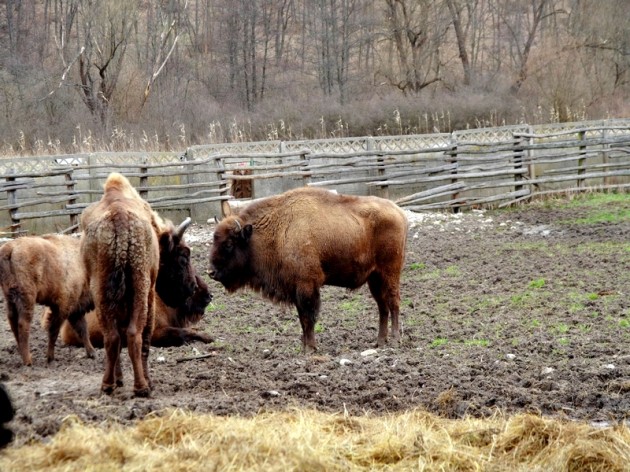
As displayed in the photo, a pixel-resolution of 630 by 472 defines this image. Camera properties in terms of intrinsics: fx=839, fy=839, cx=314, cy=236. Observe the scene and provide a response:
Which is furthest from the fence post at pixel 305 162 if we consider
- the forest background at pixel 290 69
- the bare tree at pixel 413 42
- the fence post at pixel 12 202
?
the bare tree at pixel 413 42

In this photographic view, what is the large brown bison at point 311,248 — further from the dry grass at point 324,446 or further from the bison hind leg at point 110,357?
the dry grass at point 324,446

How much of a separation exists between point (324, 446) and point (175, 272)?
3364 millimetres

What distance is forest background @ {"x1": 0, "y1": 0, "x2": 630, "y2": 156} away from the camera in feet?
103

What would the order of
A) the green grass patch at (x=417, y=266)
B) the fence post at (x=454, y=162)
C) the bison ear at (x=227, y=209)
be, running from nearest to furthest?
1. the bison ear at (x=227, y=209)
2. the green grass patch at (x=417, y=266)
3. the fence post at (x=454, y=162)

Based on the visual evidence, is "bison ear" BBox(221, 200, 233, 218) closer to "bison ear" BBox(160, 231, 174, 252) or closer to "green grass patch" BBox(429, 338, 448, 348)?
"bison ear" BBox(160, 231, 174, 252)

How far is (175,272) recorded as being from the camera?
25.0 ft

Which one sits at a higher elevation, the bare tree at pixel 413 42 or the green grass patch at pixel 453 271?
the bare tree at pixel 413 42

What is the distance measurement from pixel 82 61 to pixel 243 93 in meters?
7.75

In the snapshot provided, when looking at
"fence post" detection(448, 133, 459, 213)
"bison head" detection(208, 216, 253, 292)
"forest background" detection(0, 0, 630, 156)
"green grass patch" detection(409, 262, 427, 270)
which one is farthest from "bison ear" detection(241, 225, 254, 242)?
"forest background" detection(0, 0, 630, 156)

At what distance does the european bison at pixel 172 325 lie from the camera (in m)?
9.11

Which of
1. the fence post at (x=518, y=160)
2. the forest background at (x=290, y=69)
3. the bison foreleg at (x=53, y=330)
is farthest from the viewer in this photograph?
the forest background at (x=290, y=69)

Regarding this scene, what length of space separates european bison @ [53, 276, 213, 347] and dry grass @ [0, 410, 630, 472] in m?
3.85

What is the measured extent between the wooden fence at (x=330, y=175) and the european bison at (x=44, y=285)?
8.53 meters

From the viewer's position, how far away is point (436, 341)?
852 cm
